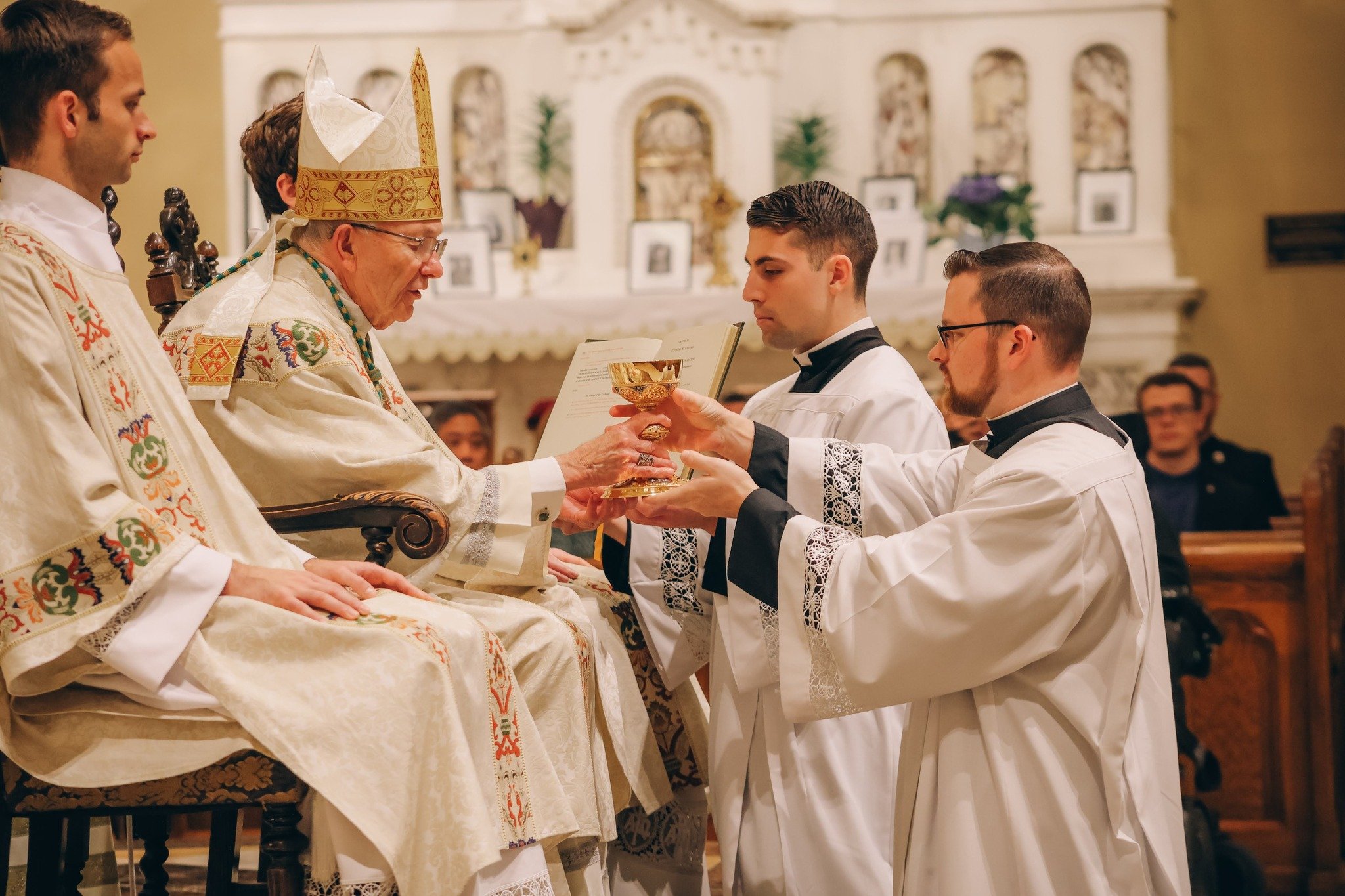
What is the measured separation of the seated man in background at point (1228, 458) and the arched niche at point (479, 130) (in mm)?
4448

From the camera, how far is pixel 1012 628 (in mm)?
2514

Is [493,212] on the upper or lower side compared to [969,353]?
upper

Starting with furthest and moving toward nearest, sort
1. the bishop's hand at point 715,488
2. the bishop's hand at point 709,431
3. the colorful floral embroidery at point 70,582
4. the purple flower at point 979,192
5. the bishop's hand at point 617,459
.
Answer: the purple flower at point 979,192
the bishop's hand at point 709,431
the bishop's hand at point 617,459
the bishop's hand at point 715,488
the colorful floral embroidery at point 70,582

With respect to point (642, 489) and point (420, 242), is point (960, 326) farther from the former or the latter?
point (420, 242)

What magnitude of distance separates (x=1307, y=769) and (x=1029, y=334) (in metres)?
2.90

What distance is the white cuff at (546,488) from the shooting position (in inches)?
116

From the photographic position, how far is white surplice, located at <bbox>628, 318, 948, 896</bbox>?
3145 mm

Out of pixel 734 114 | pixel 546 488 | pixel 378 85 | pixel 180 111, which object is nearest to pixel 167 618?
pixel 546 488

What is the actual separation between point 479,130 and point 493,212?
2.29 ft

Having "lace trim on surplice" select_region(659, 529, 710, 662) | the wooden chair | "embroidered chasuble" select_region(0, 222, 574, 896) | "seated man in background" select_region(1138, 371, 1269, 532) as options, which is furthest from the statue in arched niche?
"embroidered chasuble" select_region(0, 222, 574, 896)

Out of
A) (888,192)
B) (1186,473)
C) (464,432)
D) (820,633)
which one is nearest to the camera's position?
(820,633)

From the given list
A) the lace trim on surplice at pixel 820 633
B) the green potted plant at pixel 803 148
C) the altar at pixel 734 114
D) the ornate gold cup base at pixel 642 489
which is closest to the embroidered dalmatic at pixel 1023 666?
the lace trim on surplice at pixel 820 633

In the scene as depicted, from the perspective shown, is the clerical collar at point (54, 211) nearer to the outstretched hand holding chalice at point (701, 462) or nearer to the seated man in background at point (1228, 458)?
the outstretched hand holding chalice at point (701, 462)

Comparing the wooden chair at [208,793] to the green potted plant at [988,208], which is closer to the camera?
the wooden chair at [208,793]
